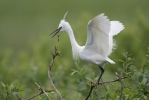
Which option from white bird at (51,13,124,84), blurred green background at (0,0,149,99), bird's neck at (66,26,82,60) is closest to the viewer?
white bird at (51,13,124,84)

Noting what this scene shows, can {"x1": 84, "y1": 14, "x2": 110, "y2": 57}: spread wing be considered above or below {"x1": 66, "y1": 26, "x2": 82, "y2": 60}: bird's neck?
below

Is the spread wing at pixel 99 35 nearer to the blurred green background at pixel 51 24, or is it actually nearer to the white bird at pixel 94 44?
the white bird at pixel 94 44

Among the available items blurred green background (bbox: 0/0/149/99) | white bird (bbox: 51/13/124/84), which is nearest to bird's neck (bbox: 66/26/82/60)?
white bird (bbox: 51/13/124/84)

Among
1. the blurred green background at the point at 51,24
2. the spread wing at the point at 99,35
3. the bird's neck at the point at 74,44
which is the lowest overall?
the spread wing at the point at 99,35

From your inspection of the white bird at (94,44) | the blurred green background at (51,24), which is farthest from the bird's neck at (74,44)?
the blurred green background at (51,24)

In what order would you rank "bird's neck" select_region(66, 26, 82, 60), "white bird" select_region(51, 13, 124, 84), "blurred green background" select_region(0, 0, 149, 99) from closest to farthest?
"white bird" select_region(51, 13, 124, 84) → "bird's neck" select_region(66, 26, 82, 60) → "blurred green background" select_region(0, 0, 149, 99)

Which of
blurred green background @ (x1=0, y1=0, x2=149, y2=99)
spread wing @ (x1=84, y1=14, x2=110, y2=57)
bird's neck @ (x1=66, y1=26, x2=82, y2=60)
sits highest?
blurred green background @ (x1=0, y1=0, x2=149, y2=99)

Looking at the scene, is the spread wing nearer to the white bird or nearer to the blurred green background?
the white bird

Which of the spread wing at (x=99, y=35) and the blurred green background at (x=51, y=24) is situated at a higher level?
the blurred green background at (x=51, y=24)

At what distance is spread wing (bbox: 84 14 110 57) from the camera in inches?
192

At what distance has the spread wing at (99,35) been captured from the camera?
488 cm

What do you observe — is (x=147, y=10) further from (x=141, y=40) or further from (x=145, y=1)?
(x=141, y=40)

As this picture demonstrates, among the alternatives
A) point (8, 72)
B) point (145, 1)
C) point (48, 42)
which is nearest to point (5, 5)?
point (145, 1)

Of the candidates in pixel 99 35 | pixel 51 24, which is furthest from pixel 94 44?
pixel 51 24
